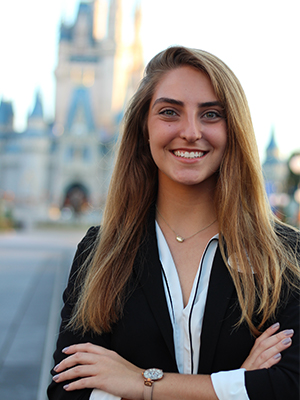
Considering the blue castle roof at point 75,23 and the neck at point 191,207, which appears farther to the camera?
the blue castle roof at point 75,23

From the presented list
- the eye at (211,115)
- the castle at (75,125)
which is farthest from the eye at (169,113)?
the castle at (75,125)

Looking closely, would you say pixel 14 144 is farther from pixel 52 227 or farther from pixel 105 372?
pixel 105 372

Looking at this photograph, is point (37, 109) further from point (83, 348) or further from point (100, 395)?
point (100, 395)

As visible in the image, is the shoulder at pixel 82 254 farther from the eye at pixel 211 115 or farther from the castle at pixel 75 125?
the castle at pixel 75 125

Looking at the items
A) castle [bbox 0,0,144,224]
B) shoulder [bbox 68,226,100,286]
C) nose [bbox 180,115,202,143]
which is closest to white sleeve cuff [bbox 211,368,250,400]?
shoulder [bbox 68,226,100,286]

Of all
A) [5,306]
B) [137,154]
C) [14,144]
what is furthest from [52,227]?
[137,154]

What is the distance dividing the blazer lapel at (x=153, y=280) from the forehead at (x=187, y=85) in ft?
1.72

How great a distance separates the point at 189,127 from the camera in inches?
74.0

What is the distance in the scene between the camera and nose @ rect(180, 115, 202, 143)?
187cm

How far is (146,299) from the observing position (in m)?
1.86

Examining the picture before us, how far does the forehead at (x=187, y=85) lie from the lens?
1.90 m

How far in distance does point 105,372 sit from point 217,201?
79cm

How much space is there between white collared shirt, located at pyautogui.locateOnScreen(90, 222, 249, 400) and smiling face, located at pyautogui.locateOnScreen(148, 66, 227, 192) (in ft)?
1.19

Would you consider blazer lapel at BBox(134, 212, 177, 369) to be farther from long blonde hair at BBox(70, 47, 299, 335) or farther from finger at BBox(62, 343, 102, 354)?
finger at BBox(62, 343, 102, 354)
